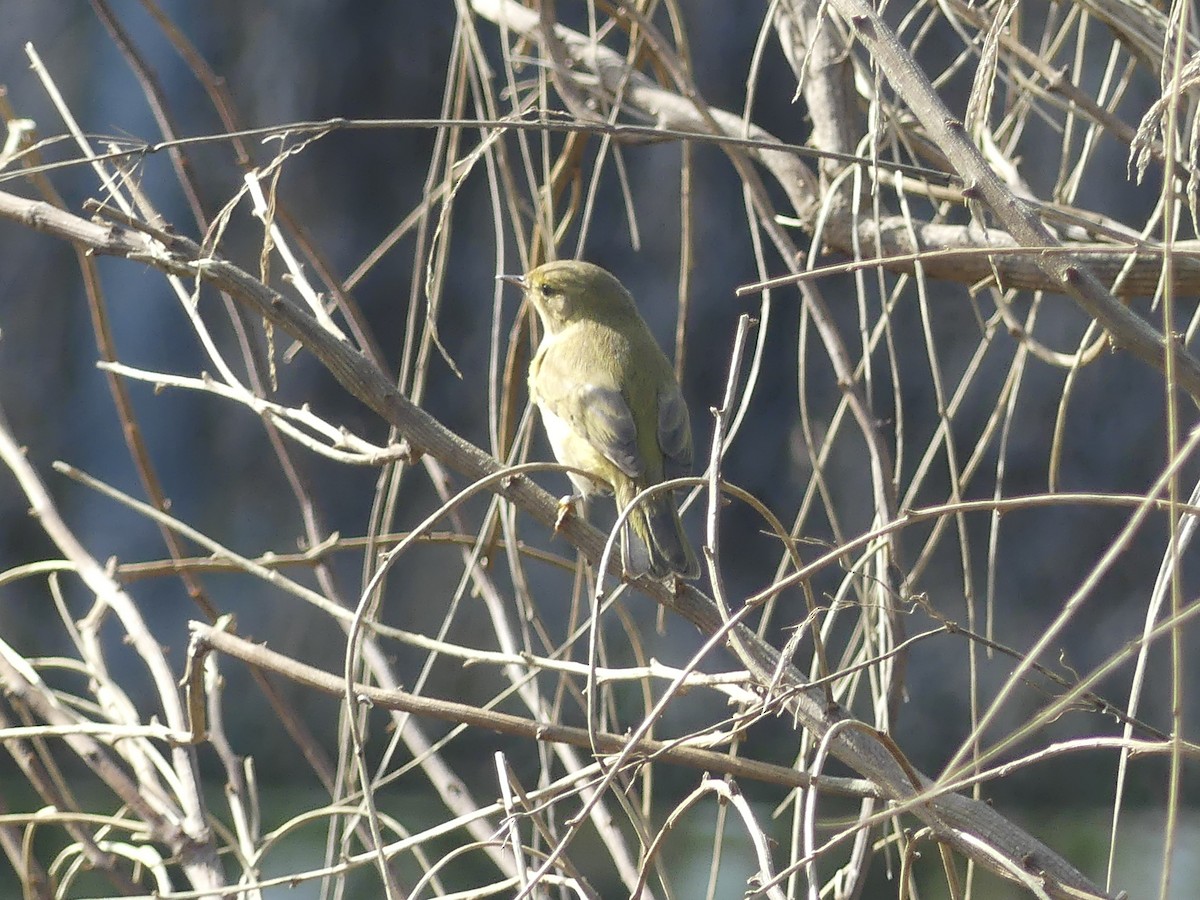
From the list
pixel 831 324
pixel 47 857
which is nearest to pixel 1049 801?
pixel 47 857

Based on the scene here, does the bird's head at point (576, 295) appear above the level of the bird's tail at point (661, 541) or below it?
above

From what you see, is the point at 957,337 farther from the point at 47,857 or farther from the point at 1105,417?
the point at 47,857

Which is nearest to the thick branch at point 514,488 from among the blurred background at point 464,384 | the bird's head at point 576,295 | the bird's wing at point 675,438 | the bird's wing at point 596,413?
the bird's wing at point 596,413

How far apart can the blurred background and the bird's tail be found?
388 centimetres

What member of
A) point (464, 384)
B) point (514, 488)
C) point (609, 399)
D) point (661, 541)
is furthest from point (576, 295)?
Answer: point (464, 384)

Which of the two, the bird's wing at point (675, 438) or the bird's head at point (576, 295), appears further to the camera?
the bird's head at point (576, 295)

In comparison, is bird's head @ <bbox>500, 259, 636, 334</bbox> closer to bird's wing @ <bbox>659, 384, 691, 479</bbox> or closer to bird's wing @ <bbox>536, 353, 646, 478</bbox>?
bird's wing @ <bbox>536, 353, 646, 478</bbox>

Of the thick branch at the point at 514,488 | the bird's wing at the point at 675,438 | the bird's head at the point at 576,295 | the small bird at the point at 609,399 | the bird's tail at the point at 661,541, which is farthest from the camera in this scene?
the bird's head at the point at 576,295

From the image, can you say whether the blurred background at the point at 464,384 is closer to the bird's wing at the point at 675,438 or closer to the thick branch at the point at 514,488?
the bird's wing at the point at 675,438

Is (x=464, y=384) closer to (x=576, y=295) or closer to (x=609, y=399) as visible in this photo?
(x=576, y=295)

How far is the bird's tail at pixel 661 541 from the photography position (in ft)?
8.13

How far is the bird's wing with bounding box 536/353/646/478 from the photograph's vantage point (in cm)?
294

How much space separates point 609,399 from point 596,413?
56mm

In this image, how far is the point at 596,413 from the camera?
3033mm
